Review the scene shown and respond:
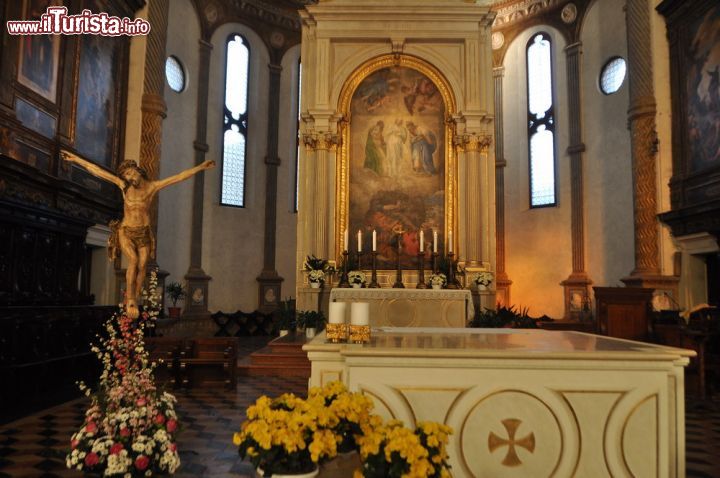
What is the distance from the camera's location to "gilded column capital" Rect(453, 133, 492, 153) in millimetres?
12383

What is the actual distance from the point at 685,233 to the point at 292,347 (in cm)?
912

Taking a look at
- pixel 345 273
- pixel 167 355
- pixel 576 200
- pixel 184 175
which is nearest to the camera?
pixel 184 175

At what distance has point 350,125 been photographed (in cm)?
1291

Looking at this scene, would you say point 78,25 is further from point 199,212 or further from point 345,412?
point 345,412

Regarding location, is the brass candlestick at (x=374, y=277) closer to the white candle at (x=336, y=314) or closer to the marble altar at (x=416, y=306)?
the marble altar at (x=416, y=306)

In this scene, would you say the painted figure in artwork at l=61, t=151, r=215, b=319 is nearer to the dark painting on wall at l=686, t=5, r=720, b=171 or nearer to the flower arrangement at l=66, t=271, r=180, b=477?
the flower arrangement at l=66, t=271, r=180, b=477

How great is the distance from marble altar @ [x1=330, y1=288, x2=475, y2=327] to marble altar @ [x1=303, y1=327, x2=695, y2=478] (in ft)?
24.6

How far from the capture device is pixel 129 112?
13.5 metres

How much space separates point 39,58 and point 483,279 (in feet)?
32.7

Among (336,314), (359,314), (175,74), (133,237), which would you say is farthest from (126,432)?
(175,74)

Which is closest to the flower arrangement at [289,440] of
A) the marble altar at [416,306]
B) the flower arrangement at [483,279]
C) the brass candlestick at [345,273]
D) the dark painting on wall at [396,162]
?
the marble altar at [416,306]

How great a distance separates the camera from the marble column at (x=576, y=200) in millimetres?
15438

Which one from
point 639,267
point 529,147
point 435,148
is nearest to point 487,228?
point 435,148

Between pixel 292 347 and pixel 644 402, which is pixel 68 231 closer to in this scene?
pixel 292 347
